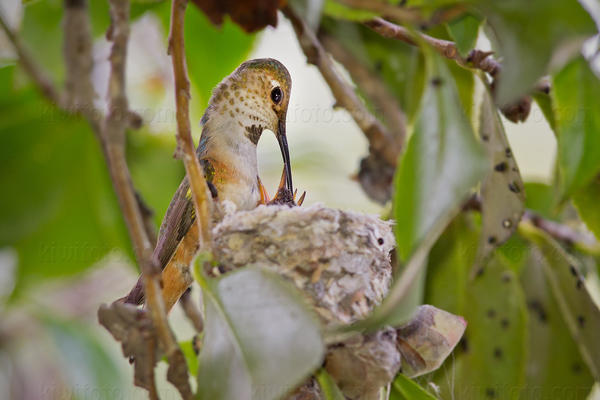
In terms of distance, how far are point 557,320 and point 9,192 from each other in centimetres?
176

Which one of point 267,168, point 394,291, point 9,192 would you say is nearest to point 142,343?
point 394,291

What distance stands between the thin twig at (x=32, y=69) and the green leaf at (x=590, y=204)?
52.7 inches

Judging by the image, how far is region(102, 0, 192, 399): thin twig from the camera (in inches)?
40.3

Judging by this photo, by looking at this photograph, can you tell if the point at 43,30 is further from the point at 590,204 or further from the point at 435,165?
the point at 590,204

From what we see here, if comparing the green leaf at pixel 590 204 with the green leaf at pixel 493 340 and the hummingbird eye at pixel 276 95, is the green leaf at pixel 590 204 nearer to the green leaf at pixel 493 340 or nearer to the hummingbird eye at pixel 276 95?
the green leaf at pixel 493 340

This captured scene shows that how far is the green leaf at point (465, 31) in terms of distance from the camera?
1428 millimetres

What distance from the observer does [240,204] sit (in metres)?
1.83

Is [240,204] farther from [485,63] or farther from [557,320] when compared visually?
[557,320]

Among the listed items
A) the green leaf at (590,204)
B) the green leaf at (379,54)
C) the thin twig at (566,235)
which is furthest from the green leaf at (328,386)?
the green leaf at (379,54)

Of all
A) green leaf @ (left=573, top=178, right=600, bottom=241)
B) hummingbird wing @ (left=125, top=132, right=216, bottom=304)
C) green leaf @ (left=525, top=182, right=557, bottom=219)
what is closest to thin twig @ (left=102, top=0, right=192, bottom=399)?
hummingbird wing @ (left=125, top=132, right=216, bottom=304)

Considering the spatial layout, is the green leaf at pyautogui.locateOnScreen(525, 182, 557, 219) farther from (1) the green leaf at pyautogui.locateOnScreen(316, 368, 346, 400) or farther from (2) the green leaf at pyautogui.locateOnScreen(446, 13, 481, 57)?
(1) the green leaf at pyautogui.locateOnScreen(316, 368, 346, 400)

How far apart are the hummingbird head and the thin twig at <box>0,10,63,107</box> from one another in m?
0.43

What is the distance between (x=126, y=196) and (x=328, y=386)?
487mm

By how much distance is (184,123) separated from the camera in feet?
3.79
